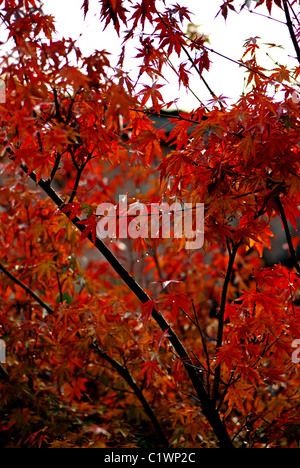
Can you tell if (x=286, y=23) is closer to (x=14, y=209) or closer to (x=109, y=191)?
(x=14, y=209)

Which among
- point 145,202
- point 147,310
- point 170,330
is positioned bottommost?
point 170,330

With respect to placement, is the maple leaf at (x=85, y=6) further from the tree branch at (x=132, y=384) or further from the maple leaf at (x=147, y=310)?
the tree branch at (x=132, y=384)

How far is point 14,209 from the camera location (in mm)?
3291

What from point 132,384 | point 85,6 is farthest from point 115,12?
point 132,384

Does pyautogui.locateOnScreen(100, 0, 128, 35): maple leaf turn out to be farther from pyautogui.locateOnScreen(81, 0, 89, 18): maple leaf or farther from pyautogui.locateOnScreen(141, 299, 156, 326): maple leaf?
A: pyautogui.locateOnScreen(141, 299, 156, 326): maple leaf

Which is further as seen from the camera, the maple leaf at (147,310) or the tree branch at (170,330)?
the tree branch at (170,330)

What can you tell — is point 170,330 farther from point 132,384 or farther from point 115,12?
point 115,12

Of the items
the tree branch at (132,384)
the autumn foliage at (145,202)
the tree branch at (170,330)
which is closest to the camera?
the autumn foliage at (145,202)

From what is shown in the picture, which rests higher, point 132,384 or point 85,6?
point 85,6

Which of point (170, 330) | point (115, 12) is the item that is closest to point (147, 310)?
point (170, 330)

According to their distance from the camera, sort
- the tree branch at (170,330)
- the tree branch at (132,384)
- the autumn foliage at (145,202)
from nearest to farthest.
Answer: the autumn foliage at (145,202)
the tree branch at (170,330)
the tree branch at (132,384)

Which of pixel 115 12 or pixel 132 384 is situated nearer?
pixel 115 12

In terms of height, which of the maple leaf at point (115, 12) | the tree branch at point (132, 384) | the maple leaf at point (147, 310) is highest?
the maple leaf at point (115, 12)

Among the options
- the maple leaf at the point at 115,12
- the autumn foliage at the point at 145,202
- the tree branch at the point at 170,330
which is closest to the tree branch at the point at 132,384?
the autumn foliage at the point at 145,202
